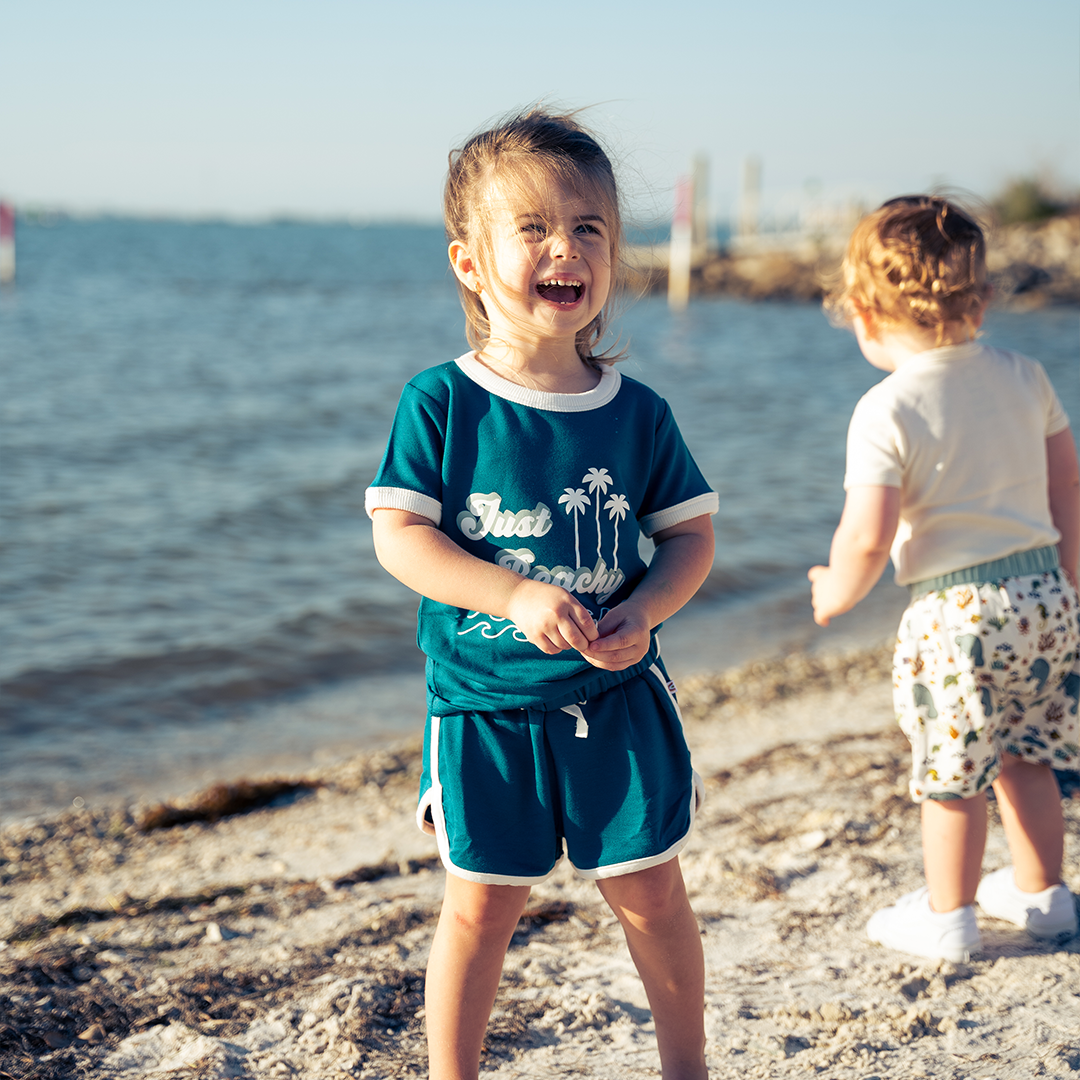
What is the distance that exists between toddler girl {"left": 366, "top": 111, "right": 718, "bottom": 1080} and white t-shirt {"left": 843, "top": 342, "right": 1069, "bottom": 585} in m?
0.72

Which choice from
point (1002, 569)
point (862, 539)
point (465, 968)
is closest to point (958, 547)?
point (1002, 569)

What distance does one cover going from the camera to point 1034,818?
A: 234cm

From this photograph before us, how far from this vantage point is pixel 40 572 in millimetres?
6492

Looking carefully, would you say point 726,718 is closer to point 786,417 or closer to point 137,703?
point 137,703

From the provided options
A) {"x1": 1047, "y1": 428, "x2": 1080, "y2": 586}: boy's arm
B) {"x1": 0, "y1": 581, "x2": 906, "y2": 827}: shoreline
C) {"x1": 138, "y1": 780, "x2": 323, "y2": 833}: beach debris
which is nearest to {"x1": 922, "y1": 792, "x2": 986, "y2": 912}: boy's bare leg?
{"x1": 1047, "y1": 428, "x2": 1080, "y2": 586}: boy's arm

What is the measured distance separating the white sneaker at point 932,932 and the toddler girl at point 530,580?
835 millimetres

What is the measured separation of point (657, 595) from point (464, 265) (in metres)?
0.62

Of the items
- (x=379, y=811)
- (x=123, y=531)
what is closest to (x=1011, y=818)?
(x=379, y=811)

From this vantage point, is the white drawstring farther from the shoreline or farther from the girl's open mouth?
the shoreline

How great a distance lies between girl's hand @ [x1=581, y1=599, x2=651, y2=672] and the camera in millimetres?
1470

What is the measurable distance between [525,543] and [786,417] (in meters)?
11.2

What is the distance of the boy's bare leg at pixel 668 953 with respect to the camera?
165 cm

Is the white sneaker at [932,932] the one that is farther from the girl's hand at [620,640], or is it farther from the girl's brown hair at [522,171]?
the girl's brown hair at [522,171]

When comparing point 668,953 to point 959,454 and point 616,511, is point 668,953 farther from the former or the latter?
point 959,454
